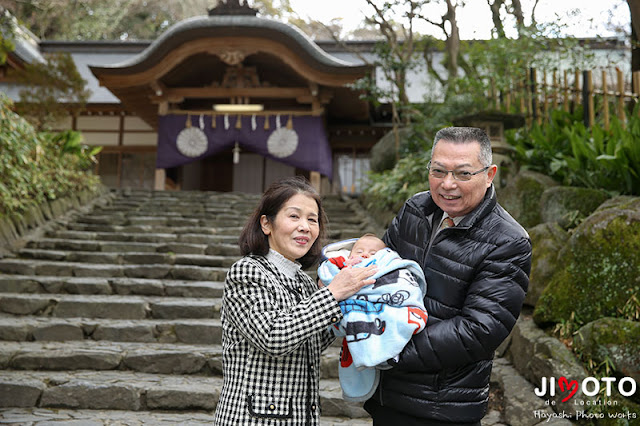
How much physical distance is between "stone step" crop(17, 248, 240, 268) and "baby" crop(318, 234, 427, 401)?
5485 mm

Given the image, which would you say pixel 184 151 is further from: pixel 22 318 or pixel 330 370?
pixel 330 370

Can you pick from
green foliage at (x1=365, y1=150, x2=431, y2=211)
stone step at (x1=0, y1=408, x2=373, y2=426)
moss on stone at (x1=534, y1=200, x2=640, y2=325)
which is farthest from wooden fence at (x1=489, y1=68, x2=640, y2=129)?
stone step at (x1=0, y1=408, x2=373, y2=426)

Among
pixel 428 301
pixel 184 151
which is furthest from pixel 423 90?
pixel 428 301

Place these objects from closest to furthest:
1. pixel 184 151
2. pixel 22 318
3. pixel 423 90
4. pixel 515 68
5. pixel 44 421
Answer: pixel 44 421, pixel 22 318, pixel 515 68, pixel 184 151, pixel 423 90

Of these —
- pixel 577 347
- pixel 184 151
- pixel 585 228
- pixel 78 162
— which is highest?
pixel 184 151

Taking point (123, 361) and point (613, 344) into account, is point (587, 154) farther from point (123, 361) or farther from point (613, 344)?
point (123, 361)

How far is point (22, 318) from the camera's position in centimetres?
568

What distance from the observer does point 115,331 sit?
5.34m

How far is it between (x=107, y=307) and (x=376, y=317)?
4.79 metres

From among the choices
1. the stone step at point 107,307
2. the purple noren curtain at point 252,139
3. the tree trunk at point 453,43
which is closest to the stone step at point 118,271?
the stone step at point 107,307

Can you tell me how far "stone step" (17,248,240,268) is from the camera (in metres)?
7.31

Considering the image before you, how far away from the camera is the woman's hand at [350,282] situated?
1.82 meters

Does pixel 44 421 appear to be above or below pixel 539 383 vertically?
below

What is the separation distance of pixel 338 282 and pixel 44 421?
3.26 metres
